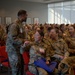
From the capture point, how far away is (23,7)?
51.1 feet

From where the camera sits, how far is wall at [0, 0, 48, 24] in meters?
14.3

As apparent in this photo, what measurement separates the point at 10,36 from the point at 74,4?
504 inches

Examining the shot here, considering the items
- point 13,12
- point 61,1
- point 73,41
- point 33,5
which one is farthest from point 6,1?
point 73,41

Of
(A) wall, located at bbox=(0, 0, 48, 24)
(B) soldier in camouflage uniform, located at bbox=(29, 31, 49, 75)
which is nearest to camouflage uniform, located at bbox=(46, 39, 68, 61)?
(B) soldier in camouflage uniform, located at bbox=(29, 31, 49, 75)

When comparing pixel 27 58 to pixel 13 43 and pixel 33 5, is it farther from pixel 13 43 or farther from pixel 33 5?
pixel 33 5

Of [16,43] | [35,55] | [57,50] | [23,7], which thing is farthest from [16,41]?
[23,7]

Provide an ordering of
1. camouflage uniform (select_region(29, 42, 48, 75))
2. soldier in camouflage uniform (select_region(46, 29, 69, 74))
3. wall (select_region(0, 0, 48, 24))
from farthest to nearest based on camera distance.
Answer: wall (select_region(0, 0, 48, 24)), soldier in camouflage uniform (select_region(46, 29, 69, 74)), camouflage uniform (select_region(29, 42, 48, 75))

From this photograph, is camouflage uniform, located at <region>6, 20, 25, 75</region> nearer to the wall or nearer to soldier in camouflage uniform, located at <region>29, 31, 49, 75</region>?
soldier in camouflage uniform, located at <region>29, 31, 49, 75</region>

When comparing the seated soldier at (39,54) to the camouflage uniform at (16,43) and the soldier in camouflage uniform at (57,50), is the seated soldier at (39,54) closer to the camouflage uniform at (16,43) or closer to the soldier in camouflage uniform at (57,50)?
the soldier in camouflage uniform at (57,50)

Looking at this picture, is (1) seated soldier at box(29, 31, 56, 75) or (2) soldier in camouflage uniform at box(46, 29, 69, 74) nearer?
(1) seated soldier at box(29, 31, 56, 75)

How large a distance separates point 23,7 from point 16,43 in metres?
12.7

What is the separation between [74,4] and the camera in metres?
15.2

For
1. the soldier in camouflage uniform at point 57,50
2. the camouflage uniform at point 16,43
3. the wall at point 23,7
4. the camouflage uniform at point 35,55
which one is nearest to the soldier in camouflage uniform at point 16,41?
the camouflage uniform at point 16,43

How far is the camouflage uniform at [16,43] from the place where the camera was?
316cm
